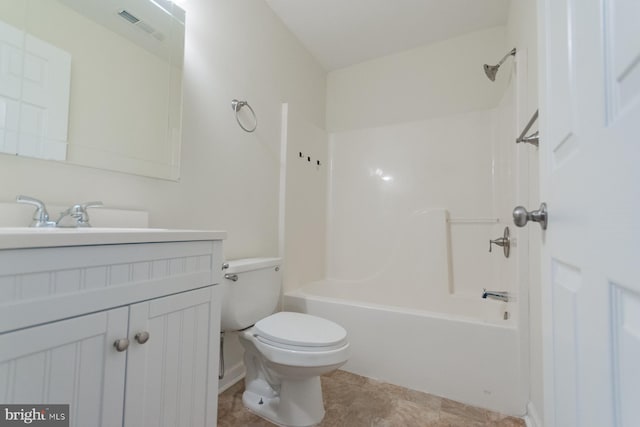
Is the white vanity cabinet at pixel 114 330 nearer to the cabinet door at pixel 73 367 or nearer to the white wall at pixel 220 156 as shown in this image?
the cabinet door at pixel 73 367

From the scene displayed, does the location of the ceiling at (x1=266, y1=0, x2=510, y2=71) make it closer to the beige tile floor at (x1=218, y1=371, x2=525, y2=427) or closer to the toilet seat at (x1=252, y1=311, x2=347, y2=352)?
the toilet seat at (x1=252, y1=311, x2=347, y2=352)

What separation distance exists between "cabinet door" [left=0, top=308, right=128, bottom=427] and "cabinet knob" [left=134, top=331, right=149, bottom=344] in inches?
1.3

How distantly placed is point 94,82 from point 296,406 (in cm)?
154

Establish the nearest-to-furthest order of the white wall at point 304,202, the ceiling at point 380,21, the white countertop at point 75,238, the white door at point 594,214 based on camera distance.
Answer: the white door at point 594,214, the white countertop at point 75,238, the ceiling at point 380,21, the white wall at point 304,202

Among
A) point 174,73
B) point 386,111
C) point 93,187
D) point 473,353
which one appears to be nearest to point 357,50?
point 386,111

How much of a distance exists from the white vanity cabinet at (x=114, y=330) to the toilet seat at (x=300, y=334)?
0.34 m

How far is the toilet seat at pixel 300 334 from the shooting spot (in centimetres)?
118

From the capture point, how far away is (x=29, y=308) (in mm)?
528

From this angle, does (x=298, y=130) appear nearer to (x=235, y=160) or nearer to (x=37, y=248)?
(x=235, y=160)

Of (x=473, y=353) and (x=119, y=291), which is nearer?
(x=119, y=291)

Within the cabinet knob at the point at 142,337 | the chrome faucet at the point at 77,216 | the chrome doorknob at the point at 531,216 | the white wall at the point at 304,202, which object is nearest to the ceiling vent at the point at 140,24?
the chrome faucet at the point at 77,216

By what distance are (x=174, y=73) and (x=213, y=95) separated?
23 centimetres

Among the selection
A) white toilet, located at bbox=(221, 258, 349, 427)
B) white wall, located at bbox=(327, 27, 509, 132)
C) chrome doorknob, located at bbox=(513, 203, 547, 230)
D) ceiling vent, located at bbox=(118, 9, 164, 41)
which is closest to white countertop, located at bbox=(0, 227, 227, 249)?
white toilet, located at bbox=(221, 258, 349, 427)

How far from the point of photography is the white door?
0.98 feet
